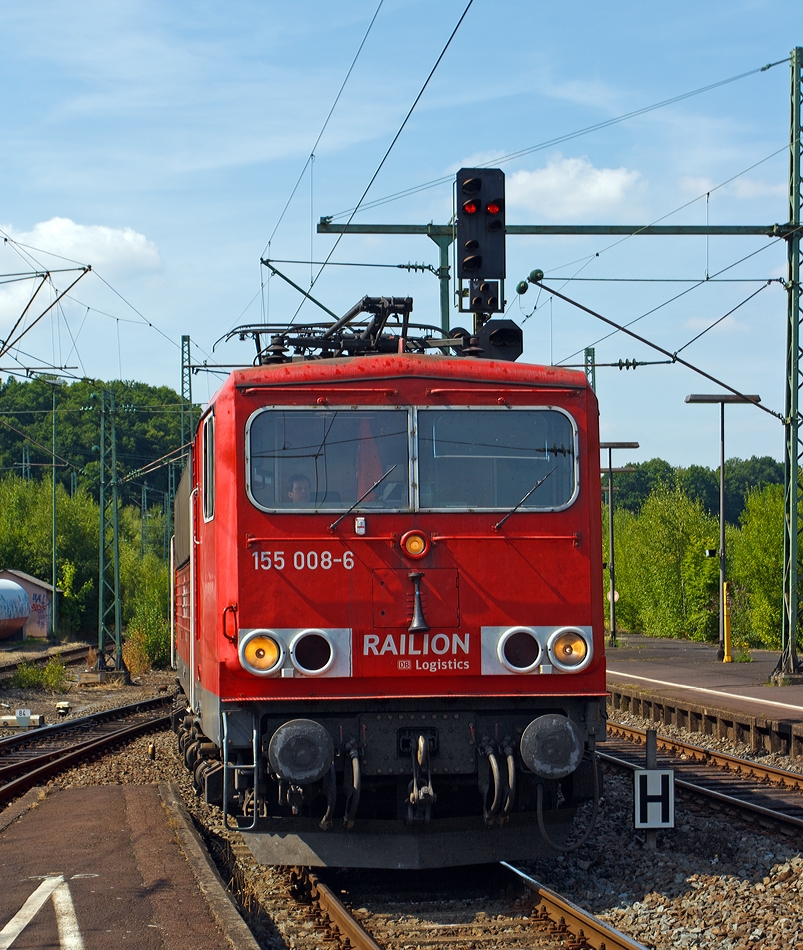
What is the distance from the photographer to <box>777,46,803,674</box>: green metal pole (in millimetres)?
20531

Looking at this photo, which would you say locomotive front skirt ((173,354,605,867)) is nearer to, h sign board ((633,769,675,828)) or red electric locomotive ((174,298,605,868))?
red electric locomotive ((174,298,605,868))

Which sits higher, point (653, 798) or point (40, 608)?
point (653, 798)

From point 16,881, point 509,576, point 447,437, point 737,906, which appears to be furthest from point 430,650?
point 16,881

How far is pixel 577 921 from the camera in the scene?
6.98 metres

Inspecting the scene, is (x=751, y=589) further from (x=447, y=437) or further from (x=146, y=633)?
(x=447, y=437)

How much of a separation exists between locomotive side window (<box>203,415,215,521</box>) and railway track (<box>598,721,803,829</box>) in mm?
4055

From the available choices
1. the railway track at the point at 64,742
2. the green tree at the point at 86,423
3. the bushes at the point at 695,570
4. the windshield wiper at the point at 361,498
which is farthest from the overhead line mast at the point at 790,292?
the green tree at the point at 86,423

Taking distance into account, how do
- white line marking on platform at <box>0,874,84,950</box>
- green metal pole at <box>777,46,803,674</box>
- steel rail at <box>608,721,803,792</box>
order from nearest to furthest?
white line marking on platform at <box>0,874,84,950</box>, steel rail at <box>608,721,803,792</box>, green metal pole at <box>777,46,803,674</box>

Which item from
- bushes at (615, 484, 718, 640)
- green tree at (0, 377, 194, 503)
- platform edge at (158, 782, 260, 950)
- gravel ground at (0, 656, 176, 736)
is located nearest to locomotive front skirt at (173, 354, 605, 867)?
platform edge at (158, 782, 260, 950)

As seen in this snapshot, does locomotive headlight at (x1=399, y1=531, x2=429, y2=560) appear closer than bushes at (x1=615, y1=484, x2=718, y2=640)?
Yes

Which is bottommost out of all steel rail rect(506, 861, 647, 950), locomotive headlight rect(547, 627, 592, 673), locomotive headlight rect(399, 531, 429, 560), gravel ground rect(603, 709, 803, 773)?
gravel ground rect(603, 709, 803, 773)

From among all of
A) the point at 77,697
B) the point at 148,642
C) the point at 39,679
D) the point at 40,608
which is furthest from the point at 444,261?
the point at 40,608

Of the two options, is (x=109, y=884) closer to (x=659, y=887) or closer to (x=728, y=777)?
(x=659, y=887)

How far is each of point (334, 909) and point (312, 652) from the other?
5.28ft
